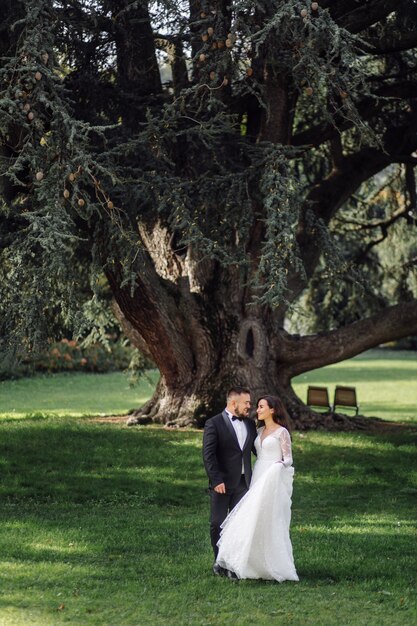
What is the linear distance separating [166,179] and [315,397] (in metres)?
7.50

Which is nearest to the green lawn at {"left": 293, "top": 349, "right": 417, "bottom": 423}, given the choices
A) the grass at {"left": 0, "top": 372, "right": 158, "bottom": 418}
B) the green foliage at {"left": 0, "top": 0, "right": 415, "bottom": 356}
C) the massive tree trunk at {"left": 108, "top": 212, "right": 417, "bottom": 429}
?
the massive tree trunk at {"left": 108, "top": 212, "right": 417, "bottom": 429}

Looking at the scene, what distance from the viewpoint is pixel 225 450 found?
333 inches

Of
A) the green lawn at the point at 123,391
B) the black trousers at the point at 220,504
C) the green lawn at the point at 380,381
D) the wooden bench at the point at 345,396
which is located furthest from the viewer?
the green lawn at the point at 380,381

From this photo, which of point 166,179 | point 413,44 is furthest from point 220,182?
point 413,44

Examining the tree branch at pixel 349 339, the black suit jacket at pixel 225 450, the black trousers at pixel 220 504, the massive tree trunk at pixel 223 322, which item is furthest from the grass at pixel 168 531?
the tree branch at pixel 349 339

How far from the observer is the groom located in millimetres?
8375

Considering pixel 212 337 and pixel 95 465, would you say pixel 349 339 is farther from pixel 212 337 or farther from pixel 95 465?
pixel 95 465

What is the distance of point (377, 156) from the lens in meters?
18.2

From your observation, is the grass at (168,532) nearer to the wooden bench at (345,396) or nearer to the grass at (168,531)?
the grass at (168,531)

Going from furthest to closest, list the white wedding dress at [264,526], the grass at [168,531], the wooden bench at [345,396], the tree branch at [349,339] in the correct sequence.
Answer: the wooden bench at [345,396], the tree branch at [349,339], the white wedding dress at [264,526], the grass at [168,531]

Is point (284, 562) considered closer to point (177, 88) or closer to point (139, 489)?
point (139, 489)

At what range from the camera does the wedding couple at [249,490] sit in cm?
814

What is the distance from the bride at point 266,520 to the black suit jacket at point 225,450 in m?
0.16

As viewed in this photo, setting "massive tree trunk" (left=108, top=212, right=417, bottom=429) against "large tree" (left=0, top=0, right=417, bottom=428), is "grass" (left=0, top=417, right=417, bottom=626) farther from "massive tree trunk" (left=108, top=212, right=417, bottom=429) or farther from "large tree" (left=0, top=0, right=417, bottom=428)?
"large tree" (left=0, top=0, right=417, bottom=428)
